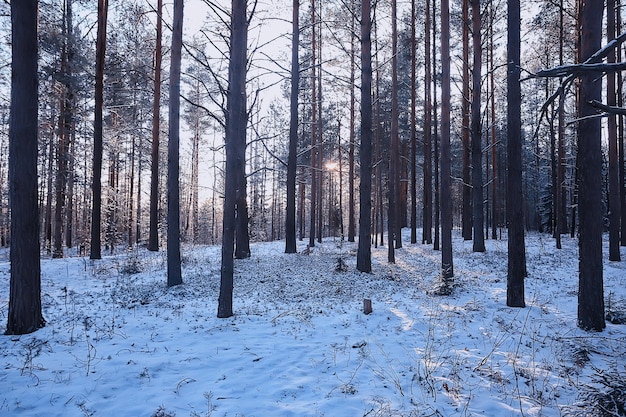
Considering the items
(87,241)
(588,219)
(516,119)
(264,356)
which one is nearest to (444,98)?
(516,119)

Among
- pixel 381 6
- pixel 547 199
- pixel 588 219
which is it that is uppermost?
pixel 381 6

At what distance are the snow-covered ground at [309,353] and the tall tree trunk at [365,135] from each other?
216 cm

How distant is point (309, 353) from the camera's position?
5.32 meters

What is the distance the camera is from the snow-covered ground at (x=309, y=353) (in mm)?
3855

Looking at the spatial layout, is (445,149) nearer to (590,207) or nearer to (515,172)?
(515,172)

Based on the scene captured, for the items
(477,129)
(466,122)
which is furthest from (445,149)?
(466,122)

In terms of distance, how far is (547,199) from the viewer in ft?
107

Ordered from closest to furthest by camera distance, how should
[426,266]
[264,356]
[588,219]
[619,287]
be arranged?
[264,356] → [588,219] → [619,287] → [426,266]

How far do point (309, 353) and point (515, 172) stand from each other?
249 inches

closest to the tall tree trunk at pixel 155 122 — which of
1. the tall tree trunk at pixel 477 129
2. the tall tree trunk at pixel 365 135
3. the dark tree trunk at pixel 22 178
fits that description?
the tall tree trunk at pixel 365 135

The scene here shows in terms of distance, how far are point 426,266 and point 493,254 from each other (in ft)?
Result: 13.7

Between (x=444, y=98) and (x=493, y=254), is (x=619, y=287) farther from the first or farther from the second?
(x=444, y=98)

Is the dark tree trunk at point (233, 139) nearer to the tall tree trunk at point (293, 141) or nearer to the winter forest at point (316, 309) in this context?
the winter forest at point (316, 309)

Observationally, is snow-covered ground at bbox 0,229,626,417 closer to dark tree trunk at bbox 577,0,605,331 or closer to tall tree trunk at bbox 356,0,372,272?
dark tree trunk at bbox 577,0,605,331
